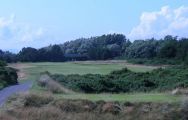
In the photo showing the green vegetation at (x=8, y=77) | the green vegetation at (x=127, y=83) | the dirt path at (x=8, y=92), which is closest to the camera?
the dirt path at (x=8, y=92)

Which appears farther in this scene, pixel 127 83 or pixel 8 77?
pixel 8 77

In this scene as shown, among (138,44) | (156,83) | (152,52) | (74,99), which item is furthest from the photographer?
(138,44)

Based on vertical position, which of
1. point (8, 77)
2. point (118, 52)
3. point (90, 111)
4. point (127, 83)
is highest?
point (118, 52)

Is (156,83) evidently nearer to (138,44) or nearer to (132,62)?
(132,62)

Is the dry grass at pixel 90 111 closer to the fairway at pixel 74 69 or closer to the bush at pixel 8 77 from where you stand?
the bush at pixel 8 77

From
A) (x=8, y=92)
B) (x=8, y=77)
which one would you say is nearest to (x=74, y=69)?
(x=8, y=77)

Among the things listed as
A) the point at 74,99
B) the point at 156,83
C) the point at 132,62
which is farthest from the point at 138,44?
the point at 74,99

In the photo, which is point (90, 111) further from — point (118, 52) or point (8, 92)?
point (118, 52)

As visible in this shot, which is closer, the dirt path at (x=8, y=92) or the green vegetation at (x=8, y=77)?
the dirt path at (x=8, y=92)

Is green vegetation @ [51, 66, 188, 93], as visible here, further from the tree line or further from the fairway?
the tree line

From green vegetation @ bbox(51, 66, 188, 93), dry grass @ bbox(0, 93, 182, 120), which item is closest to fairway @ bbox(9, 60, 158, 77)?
green vegetation @ bbox(51, 66, 188, 93)

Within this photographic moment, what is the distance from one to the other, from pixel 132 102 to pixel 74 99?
8.78 feet

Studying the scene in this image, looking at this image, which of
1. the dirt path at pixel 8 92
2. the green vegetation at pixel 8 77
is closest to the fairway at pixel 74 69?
the green vegetation at pixel 8 77

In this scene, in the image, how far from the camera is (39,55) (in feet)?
308
